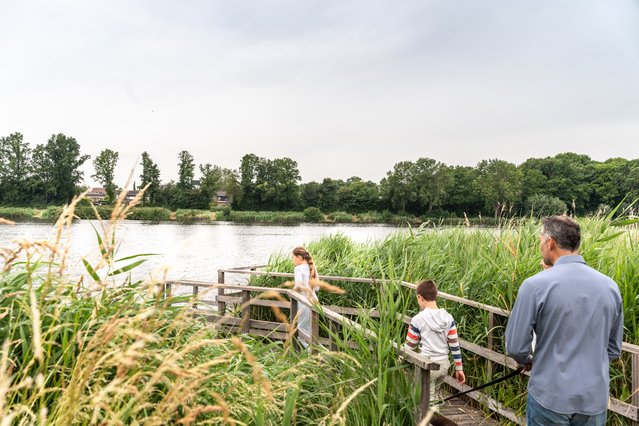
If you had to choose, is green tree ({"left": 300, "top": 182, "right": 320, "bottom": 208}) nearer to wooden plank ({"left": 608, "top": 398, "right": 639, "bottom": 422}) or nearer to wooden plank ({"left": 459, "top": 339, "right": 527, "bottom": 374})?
wooden plank ({"left": 459, "top": 339, "right": 527, "bottom": 374})

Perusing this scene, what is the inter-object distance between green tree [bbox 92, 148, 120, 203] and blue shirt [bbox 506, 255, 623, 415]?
81634mm

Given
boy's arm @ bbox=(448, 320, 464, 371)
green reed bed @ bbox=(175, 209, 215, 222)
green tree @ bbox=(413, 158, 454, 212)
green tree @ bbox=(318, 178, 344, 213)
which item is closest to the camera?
boy's arm @ bbox=(448, 320, 464, 371)

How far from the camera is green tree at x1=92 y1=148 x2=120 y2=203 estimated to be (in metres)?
78.6

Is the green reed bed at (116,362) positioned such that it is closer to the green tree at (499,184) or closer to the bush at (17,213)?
the bush at (17,213)

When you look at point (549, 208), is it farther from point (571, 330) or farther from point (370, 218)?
point (370, 218)

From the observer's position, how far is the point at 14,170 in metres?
84.4

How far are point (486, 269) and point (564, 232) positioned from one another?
10.8ft

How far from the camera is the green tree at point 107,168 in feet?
258

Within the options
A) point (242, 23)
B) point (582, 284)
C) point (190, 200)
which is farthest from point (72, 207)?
point (190, 200)

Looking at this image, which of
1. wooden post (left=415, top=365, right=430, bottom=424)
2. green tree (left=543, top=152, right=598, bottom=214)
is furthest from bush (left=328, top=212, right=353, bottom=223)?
wooden post (left=415, top=365, right=430, bottom=424)

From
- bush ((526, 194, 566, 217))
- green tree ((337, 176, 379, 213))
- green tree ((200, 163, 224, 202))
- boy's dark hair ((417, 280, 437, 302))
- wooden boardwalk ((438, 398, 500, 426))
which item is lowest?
wooden boardwalk ((438, 398, 500, 426))

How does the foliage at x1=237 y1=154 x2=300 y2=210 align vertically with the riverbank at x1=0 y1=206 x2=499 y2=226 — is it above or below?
above

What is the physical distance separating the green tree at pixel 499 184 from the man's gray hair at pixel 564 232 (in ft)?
262

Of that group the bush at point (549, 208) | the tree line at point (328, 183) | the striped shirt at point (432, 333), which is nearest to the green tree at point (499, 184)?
the tree line at point (328, 183)
